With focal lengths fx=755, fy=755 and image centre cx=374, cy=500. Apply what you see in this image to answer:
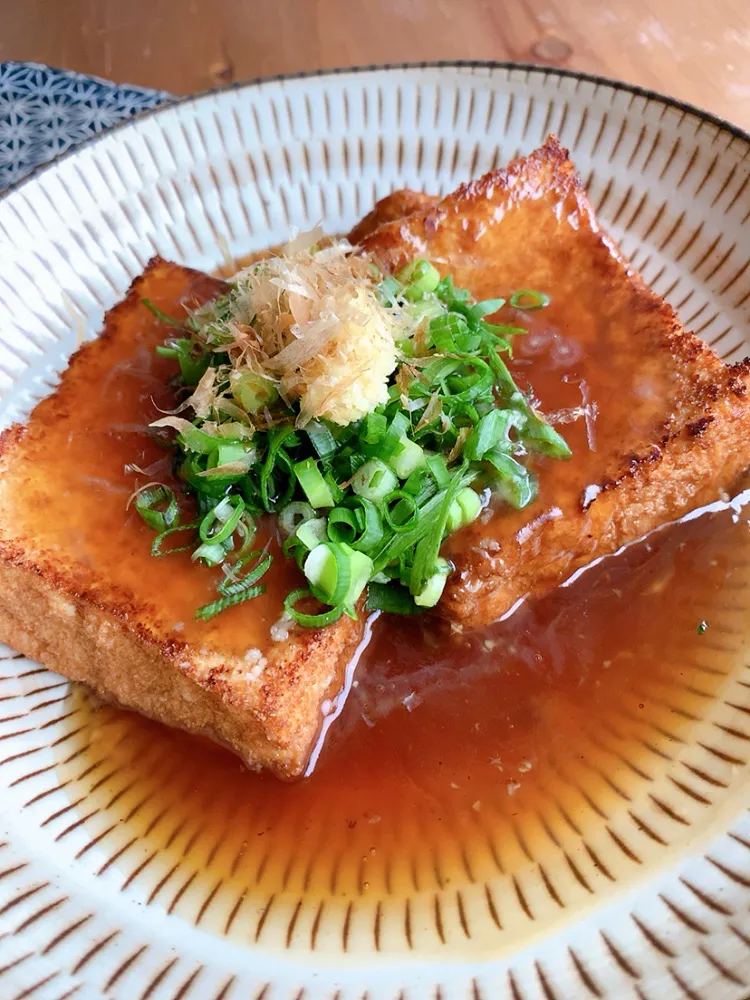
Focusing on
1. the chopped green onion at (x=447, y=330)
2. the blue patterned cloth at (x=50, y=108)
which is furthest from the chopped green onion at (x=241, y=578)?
the blue patterned cloth at (x=50, y=108)

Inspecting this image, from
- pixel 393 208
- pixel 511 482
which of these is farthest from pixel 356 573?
pixel 393 208

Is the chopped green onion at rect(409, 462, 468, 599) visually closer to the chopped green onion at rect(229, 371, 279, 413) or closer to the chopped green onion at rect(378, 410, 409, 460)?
the chopped green onion at rect(378, 410, 409, 460)

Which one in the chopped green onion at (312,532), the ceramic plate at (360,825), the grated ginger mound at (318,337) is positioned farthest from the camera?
the chopped green onion at (312,532)

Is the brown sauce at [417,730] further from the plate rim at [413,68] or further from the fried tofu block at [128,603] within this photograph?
the plate rim at [413,68]

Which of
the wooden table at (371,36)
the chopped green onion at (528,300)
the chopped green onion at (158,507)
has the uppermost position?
the wooden table at (371,36)

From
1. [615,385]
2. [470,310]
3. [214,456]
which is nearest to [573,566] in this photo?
[615,385]

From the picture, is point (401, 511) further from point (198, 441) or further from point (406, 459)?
point (198, 441)

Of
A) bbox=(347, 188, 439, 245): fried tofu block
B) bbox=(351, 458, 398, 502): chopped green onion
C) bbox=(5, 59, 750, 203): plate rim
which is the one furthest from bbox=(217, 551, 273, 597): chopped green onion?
bbox=(5, 59, 750, 203): plate rim

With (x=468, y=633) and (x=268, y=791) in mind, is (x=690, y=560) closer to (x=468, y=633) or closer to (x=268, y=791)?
(x=468, y=633)
